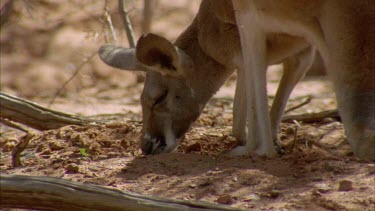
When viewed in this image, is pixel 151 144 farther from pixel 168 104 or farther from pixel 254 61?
pixel 254 61

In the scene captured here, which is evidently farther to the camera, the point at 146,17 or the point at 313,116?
the point at 146,17

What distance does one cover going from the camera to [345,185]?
4.09 metres

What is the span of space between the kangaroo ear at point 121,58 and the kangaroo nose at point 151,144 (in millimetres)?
588

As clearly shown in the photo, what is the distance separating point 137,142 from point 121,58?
0.76m

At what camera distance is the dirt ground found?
14.0 feet

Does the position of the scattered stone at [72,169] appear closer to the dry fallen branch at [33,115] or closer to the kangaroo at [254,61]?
the kangaroo at [254,61]

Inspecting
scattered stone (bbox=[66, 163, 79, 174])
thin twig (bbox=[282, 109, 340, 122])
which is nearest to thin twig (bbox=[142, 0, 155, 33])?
thin twig (bbox=[282, 109, 340, 122])

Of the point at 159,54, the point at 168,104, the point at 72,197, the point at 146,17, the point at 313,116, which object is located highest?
the point at 146,17

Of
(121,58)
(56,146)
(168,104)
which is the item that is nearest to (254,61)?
(168,104)

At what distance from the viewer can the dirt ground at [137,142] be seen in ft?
14.0

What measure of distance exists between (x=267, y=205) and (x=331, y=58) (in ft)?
3.67

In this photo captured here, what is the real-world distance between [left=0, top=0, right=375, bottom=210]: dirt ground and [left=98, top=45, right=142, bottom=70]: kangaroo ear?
26.0 inches

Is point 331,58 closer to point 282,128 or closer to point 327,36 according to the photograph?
point 327,36

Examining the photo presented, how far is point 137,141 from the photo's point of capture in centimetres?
639
